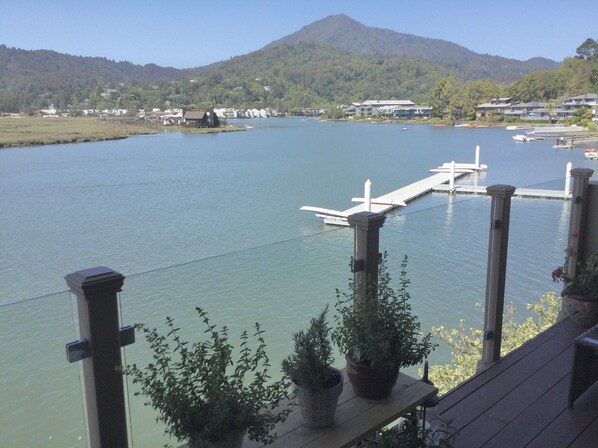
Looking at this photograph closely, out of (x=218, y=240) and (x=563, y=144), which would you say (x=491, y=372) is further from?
(x=563, y=144)

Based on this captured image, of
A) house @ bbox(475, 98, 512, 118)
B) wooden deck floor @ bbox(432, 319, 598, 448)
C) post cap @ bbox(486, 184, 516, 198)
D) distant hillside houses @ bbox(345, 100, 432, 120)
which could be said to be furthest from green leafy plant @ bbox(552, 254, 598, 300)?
distant hillside houses @ bbox(345, 100, 432, 120)

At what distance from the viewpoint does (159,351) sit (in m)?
1.56

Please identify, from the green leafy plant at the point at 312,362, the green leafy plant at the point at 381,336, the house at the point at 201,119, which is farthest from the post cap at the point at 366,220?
the house at the point at 201,119

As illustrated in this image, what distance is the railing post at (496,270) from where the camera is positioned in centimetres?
305

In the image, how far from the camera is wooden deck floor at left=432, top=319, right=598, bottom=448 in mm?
2246

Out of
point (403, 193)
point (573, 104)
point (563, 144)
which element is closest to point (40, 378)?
point (403, 193)

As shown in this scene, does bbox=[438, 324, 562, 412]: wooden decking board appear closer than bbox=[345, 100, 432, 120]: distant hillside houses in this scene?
Yes

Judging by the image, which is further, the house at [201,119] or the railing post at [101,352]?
the house at [201,119]

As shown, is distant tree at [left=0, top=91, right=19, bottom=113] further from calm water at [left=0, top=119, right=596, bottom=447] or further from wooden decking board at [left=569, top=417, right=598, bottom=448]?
wooden decking board at [left=569, top=417, right=598, bottom=448]

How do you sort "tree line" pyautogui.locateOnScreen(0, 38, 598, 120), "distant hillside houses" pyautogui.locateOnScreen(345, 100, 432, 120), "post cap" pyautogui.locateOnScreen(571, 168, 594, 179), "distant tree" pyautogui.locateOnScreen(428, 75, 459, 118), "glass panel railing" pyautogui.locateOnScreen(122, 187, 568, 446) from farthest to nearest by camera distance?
1. "distant hillside houses" pyautogui.locateOnScreen(345, 100, 432, 120)
2. "tree line" pyautogui.locateOnScreen(0, 38, 598, 120)
3. "distant tree" pyautogui.locateOnScreen(428, 75, 459, 118)
4. "post cap" pyautogui.locateOnScreen(571, 168, 594, 179)
5. "glass panel railing" pyautogui.locateOnScreen(122, 187, 568, 446)

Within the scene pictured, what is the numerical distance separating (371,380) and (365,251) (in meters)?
0.59

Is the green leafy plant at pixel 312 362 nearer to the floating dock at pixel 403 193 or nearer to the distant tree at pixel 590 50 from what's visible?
the floating dock at pixel 403 193

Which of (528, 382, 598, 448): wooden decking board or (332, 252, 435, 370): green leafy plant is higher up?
(332, 252, 435, 370): green leafy plant

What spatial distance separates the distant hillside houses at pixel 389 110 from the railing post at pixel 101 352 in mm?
112739
